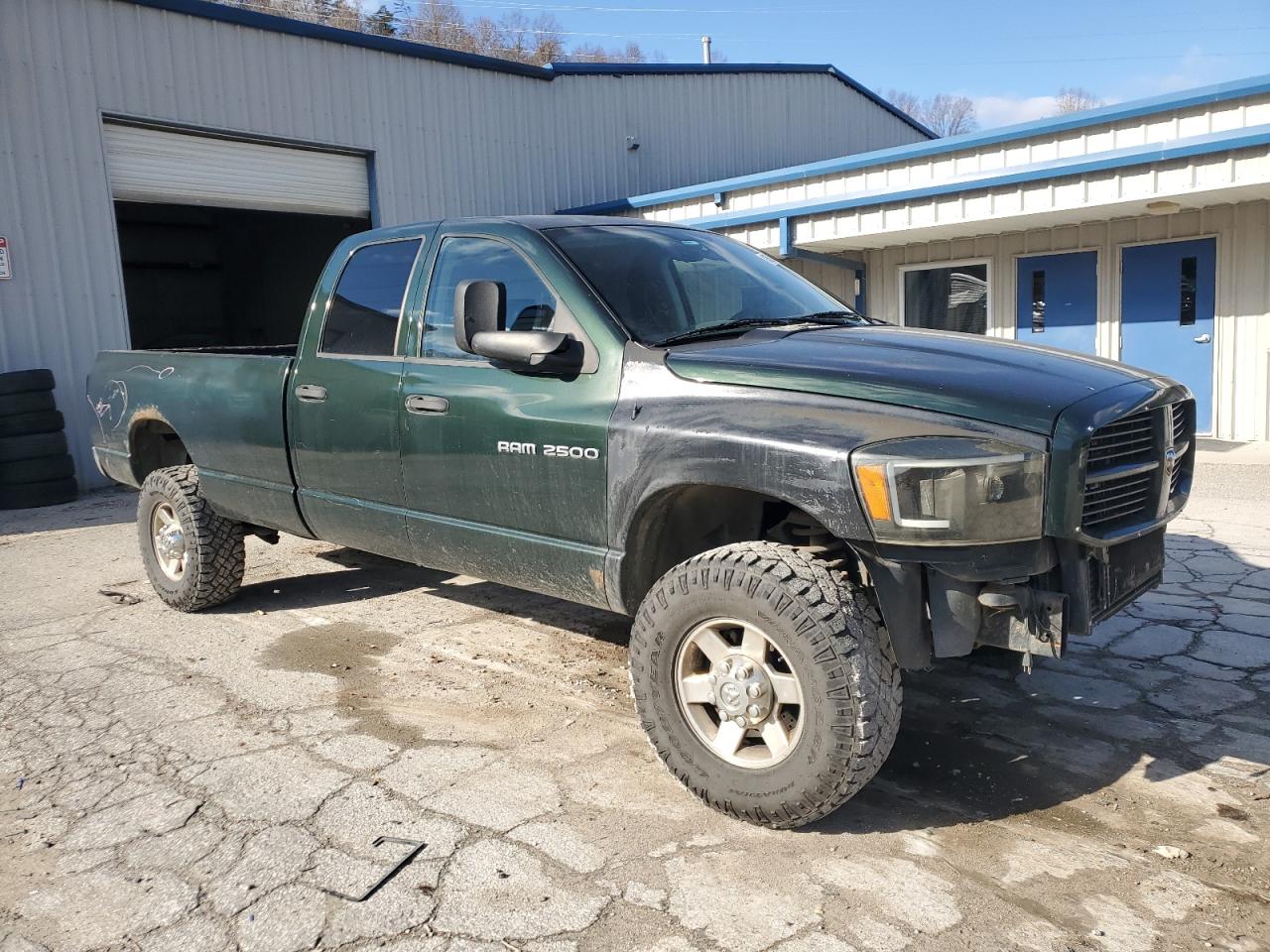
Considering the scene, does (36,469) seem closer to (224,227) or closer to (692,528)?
(692,528)

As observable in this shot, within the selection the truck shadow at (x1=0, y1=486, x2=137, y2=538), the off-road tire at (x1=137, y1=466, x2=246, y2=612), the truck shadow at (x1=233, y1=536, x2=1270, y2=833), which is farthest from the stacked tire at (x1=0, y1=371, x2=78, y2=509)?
the truck shadow at (x1=233, y1=536, x2=1270, y2=833)

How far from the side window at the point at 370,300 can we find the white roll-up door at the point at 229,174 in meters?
8.24

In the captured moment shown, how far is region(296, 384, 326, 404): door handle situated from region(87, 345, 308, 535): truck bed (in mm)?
166

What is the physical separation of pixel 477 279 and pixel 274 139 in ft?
32.8

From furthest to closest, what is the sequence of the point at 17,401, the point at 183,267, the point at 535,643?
the point at 183,267 < the point at 17,401 < the point at 535,643

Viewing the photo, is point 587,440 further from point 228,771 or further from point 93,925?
point 93,925

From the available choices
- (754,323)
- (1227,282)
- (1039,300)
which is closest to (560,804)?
(754,323)

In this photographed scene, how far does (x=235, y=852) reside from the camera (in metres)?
3.06

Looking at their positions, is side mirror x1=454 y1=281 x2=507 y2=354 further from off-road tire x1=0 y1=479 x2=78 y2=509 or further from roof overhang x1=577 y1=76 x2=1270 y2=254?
off-road tire x1=0 y1=479 x2=78 y2=509

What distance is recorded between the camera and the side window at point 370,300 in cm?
448

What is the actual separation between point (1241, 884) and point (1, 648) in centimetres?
553

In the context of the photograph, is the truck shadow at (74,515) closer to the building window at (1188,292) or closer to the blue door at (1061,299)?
the blue door at (1061,299)

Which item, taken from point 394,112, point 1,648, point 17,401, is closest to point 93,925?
point 1,648

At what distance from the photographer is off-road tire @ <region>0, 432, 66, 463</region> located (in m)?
9.96
